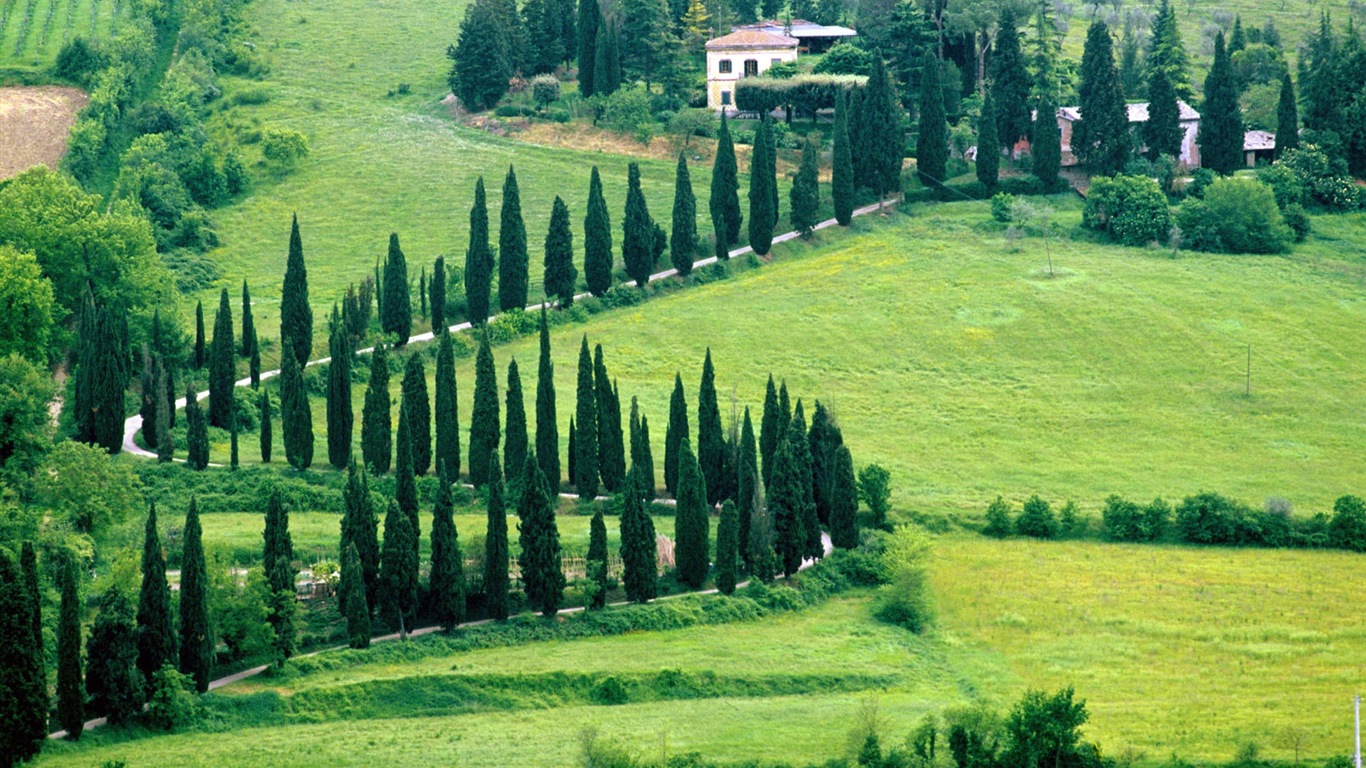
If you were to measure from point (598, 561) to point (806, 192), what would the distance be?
167ft

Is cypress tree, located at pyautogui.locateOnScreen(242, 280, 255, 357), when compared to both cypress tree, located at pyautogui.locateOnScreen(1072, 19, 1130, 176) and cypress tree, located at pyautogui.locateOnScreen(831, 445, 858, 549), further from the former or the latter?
cypress tree, located at pyautogui.locateOnScreen(1072, 19, 1130, 176)

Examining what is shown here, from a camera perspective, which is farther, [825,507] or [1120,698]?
[825,507]

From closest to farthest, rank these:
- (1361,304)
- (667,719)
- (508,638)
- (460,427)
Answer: (667,719)
(508,638)
(460,427)
(1361,304)

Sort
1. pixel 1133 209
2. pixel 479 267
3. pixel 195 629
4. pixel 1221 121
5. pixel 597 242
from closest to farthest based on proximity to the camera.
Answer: pixel 195 629 < pixel 479 267 < pixel 597 242 < pixel 1133 209 < pixel 1221 121

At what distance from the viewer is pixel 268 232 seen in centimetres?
14475

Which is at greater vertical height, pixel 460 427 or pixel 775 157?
pixel 775 157

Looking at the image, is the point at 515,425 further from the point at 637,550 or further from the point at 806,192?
the point at 806,192

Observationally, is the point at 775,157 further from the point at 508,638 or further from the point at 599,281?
the point at 508,638

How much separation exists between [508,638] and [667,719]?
10409 millimetres

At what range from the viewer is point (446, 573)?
91312mm

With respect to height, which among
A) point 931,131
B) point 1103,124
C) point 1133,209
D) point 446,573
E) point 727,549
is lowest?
point 727,549

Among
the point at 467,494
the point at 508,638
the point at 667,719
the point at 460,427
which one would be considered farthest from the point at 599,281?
the point at 667,719

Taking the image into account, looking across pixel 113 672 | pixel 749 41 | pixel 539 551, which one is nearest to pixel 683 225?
pixel 749 41

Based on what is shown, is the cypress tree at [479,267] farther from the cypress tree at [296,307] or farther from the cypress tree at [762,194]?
the cypress tree at [762,194]
